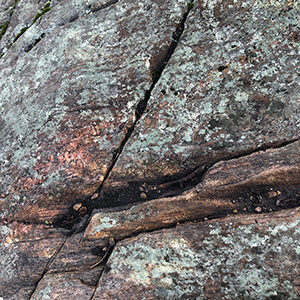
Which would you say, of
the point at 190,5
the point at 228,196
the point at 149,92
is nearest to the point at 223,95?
the point at 149,92

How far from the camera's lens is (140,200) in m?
5.67

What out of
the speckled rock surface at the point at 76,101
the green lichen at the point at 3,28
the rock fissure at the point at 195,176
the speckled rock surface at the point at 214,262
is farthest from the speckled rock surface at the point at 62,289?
the green lichen at the point at 3,28

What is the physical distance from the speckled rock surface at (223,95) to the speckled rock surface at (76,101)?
2.18 ft

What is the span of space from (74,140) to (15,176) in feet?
5.48

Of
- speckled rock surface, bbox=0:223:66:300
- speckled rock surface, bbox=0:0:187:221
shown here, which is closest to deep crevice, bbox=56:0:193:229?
speckled rock surface, bbox=0:0:187:221

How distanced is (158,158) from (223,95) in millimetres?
1974

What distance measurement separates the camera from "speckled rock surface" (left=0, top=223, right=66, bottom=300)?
5488 millimetres

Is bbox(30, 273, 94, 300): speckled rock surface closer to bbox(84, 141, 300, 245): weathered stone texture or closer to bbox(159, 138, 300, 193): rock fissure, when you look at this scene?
bbox(84, 141, 300, 245): weathered stone texture

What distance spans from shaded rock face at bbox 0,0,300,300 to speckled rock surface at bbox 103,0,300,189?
0.02 meters

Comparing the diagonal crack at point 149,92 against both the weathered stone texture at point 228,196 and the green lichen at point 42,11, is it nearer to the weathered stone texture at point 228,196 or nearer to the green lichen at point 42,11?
the weathered stone texture at point 228,196

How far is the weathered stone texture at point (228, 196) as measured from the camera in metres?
4.90

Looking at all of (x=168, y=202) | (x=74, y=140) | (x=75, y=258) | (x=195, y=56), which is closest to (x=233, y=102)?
(x=195, y=56)

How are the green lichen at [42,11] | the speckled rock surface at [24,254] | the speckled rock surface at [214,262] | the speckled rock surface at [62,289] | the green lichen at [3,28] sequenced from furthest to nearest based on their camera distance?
the green lichen at [3,28]
the green lichen at [42,11]
the speckled rock surface at [24,254]
the speckled rock surface at [62,289]
the speckled rock surface at [214,262]

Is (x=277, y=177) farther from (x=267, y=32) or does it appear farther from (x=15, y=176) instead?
(x=15, y=176)
